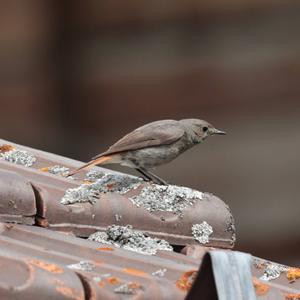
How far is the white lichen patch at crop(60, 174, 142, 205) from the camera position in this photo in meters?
3.96

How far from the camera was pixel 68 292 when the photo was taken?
3037 mm

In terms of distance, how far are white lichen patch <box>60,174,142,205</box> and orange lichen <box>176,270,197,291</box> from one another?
58 centimetres

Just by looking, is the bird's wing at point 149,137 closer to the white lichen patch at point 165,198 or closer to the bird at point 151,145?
the bird at point 151,145

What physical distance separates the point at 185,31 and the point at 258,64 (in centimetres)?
A: 62

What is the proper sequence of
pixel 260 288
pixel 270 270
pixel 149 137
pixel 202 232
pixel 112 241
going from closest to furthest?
1. pixel 260 288
2. pixel 112 241
3. pixel 270 270
4. pixel 202 232
5. pixel 149 137

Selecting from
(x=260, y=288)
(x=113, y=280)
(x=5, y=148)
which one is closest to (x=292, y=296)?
(x=260, y=288)

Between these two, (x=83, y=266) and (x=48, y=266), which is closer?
(x=48, y=266)

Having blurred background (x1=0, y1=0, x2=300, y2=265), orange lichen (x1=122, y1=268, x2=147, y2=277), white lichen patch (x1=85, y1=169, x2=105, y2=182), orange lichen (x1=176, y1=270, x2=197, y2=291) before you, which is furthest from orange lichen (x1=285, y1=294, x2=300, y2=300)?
blurred background (x1=0, y1=0, x2=300, y2=265)

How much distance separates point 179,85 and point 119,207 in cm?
606

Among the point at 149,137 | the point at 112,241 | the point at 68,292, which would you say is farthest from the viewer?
the point at 149,137

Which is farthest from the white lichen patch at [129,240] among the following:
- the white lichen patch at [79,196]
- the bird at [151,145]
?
the bird at [151,145]

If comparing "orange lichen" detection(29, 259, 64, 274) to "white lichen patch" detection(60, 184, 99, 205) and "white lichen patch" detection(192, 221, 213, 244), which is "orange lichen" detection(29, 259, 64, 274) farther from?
"white lichen patch" detection(192, 221, 213, 244)

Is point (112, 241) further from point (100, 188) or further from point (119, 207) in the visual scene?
point (100, 188)

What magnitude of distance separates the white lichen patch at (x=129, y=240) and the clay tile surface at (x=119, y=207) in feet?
0.14
